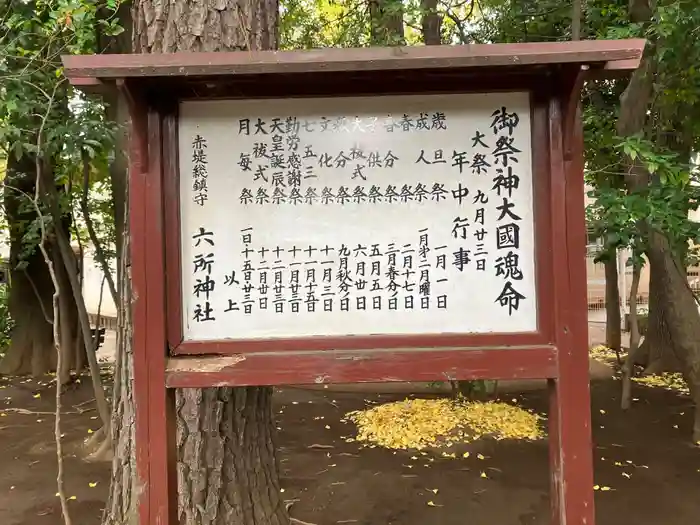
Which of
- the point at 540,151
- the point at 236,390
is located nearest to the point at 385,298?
the point at 540,151

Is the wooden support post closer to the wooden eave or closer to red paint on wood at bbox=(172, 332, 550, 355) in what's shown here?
red paint on wood at bbox=(172, 332, 550, 355)

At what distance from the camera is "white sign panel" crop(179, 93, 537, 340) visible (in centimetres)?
256

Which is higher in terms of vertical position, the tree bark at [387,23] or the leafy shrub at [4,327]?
the tree bark at [387,23]

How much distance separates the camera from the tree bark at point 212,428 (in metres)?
3.35

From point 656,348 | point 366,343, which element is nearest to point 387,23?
point 366,343

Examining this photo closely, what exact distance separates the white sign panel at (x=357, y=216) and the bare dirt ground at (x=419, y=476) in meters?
2.71

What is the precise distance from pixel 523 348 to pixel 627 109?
15.5 ft

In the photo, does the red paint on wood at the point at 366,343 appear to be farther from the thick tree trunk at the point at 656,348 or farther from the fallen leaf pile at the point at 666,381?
the thick tree trunk at the point at 656,348

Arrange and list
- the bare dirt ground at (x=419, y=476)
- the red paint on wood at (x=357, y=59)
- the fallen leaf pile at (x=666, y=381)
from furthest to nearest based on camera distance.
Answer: the fallen leaf pile at (x=666, y=381) → the bare dirt ground at (x=419, y=476) → the red paint on wood at (x=357, y=59)

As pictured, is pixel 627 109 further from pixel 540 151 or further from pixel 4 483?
pixel 4 483

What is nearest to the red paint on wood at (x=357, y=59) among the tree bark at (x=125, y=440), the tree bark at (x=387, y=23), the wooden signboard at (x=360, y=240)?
the wooden signboard at (x=360, y=240)

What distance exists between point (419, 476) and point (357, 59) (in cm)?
430

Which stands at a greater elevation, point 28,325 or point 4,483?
point 28,325

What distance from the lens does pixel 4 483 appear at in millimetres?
5699
